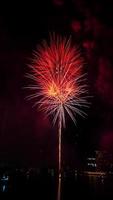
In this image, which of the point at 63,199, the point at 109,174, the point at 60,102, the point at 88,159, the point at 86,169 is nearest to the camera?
the point at 60,102

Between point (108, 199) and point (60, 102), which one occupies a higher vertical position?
point (60, 102)

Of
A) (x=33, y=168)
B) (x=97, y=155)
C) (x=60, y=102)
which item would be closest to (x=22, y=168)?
(x=33, y=168)

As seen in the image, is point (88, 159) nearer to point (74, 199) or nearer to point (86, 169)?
point (86, 169)

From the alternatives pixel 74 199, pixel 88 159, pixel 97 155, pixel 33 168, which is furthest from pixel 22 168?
pixel 74 199

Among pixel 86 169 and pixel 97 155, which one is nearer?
pixel 97 155

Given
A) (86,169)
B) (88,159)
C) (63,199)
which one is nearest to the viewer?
(63,199)

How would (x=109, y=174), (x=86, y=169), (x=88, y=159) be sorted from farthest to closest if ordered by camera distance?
1. (x=86, y=169)
2. (x=88, y=159)
3. (x=109, y=174)

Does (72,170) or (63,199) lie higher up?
(72,170)

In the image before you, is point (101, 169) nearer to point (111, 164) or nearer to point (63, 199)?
point (111, 164)

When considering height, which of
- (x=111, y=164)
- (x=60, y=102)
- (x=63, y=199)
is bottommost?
(x=63, y=199)

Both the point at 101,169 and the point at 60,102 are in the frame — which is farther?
the point at 101,169
